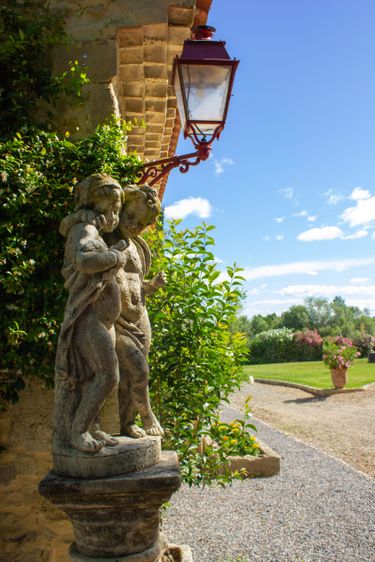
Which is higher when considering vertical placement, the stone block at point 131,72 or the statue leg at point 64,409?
the stone block at point 131,72

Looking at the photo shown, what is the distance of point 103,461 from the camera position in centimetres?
225

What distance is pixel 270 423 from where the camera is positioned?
10.7m

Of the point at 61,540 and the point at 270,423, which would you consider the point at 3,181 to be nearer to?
the point at 61,540

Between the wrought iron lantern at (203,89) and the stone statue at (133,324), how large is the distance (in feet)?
3.06

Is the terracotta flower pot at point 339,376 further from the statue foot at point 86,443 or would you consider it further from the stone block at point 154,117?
the statue foot at point 86,443

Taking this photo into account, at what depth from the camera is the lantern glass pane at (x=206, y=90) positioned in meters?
3.53

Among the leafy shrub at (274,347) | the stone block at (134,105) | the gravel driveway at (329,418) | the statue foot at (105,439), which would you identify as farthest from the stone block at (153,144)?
the leafy shrub at (274,347)

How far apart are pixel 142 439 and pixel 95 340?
592mm

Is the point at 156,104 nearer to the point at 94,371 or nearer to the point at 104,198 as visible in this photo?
the point at 104,198

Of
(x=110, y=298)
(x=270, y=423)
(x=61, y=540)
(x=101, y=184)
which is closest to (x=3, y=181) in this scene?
(x=101, y=184)

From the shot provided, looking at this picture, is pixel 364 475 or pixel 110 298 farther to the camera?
pixel 364 475

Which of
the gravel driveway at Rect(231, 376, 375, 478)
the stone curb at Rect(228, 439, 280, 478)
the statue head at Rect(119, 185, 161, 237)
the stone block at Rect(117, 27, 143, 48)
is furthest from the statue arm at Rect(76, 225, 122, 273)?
the gravel driveway at Rect(231, 376, 375, 478)

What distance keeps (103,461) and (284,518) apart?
384 cm

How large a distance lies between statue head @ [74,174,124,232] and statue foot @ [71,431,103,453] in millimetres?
1065
